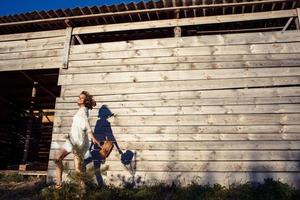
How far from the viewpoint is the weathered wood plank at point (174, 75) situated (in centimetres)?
695

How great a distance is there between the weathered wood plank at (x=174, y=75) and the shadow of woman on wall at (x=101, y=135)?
0.81 m

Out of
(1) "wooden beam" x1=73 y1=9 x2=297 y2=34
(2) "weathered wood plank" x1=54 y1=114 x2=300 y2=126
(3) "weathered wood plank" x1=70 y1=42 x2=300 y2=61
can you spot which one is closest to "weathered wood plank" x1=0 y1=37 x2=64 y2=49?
(1) "wooden beam" x1=73 y1=9 x2=297 y2=34

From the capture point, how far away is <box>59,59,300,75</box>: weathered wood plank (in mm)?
7008

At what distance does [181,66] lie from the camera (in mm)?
7352

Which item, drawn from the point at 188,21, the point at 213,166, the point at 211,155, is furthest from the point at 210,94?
the point at 188,21

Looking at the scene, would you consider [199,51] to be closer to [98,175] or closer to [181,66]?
[181,66]

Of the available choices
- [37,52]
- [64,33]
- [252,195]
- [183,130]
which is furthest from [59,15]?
[252,195]

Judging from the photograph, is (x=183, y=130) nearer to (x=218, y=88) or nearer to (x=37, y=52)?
(x=218, y=88)

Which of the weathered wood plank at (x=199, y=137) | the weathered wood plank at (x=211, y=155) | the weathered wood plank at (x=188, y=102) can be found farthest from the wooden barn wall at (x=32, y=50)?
the weathered wood plank at (x=211, y=155)

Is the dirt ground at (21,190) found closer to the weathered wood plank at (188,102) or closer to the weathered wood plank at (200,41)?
the weathered wood plank at (188,102)

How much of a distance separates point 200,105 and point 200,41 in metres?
1.63

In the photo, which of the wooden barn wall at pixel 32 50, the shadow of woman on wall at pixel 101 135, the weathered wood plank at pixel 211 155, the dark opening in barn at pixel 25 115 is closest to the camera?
the weathered wood plank at pixel 211 155

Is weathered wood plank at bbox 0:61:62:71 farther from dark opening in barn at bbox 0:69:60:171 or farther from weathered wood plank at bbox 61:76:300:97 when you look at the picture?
dark opening in barn at bbox 0:69:60:171

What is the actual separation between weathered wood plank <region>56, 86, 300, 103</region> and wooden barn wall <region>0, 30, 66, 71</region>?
6.00 feet
